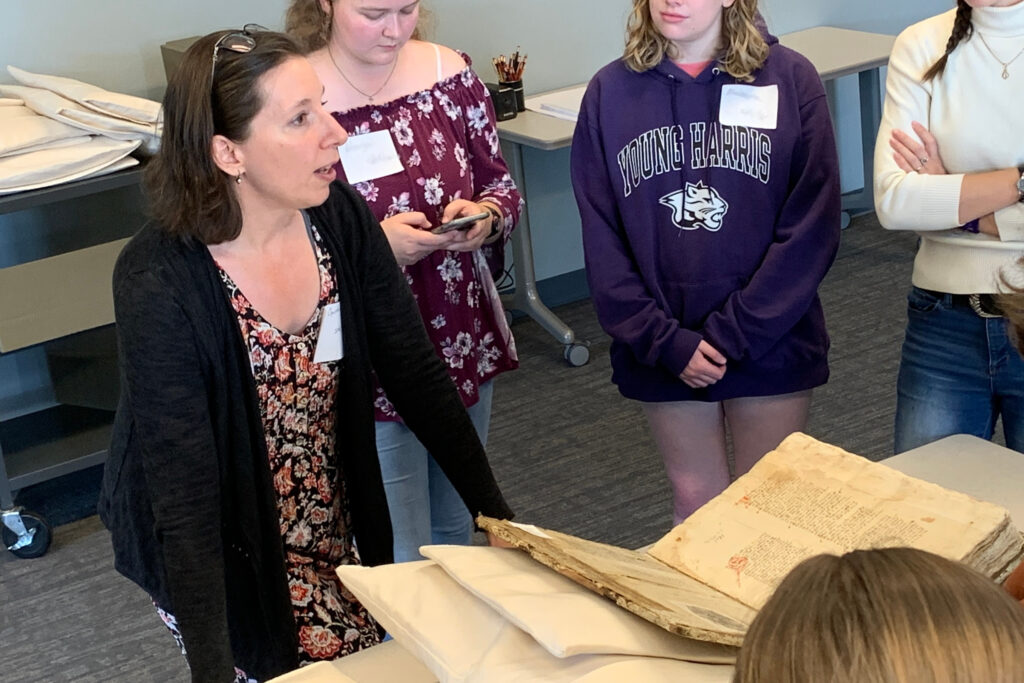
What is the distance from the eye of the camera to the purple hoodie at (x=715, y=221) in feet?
6.73

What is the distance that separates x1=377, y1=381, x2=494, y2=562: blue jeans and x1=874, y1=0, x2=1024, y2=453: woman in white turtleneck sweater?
790 millimetres

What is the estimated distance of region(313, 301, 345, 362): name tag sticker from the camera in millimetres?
1656

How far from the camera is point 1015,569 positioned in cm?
134

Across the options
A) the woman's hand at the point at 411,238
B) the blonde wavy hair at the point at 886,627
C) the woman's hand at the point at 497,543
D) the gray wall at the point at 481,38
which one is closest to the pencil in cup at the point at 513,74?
the gray wall at the point at 481,38

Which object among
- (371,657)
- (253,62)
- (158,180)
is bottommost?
(371,657)

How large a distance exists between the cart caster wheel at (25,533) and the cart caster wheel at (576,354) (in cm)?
175

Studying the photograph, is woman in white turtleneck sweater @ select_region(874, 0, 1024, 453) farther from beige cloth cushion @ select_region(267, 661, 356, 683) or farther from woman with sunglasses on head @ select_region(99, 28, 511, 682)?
beige cloth cushion @ select_region(267, 661, 356, 683)

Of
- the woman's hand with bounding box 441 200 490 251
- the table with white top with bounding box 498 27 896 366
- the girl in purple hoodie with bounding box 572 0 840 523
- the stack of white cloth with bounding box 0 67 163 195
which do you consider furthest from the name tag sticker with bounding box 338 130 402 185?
the table with white top with bounding box 498 27 896 366

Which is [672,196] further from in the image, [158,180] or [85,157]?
[85,157]

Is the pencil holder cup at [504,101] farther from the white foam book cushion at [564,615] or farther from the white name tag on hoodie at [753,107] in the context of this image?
the white foam book cushion at [564,615]

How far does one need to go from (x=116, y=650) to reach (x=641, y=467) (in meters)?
1.45

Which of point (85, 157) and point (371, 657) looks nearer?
point (371, 657)

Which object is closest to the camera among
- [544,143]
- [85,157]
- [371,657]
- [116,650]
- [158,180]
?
[371,657]

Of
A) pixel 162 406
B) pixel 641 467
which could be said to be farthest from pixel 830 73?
pixel 162 406
